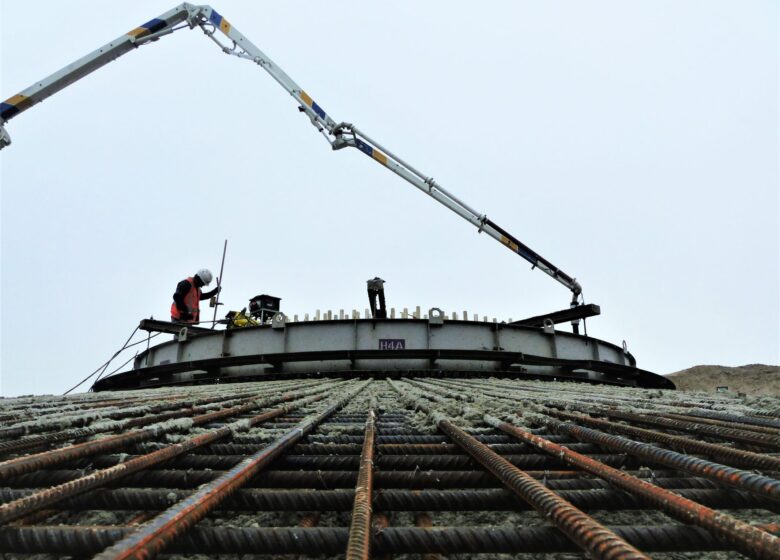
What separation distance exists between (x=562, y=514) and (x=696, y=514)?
0.34 m

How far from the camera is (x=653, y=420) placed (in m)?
2.59

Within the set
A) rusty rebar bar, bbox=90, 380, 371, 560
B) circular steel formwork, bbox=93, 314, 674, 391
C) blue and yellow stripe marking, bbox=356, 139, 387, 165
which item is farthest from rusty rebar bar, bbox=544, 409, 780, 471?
blue and yellow stripe marking, bbox=356, 139, 387, 165

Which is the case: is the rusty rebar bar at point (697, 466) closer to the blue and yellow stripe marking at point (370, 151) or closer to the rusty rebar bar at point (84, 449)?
the rusty rebar bar at point (84, 449)

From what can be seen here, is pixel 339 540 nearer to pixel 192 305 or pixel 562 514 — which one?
pixel 562 514

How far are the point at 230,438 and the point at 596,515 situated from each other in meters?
1.77

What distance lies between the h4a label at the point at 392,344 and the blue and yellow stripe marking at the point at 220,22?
11.9m

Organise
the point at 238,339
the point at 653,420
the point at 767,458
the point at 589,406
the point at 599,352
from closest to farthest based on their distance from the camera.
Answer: the point at 767,458 < the point at 653,420 < the point at 589,406 < the point at 238,339 < the point at 599,352

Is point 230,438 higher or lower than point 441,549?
higher

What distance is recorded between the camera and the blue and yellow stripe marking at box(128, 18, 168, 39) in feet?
42.0

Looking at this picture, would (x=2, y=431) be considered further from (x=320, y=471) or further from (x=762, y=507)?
(x=762, y=507)

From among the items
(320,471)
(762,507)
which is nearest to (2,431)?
(320,471)

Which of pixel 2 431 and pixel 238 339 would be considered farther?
pixel 238 339

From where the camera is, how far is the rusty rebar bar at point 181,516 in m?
0.88

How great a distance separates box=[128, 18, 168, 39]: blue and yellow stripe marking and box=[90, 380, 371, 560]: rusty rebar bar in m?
15.2
